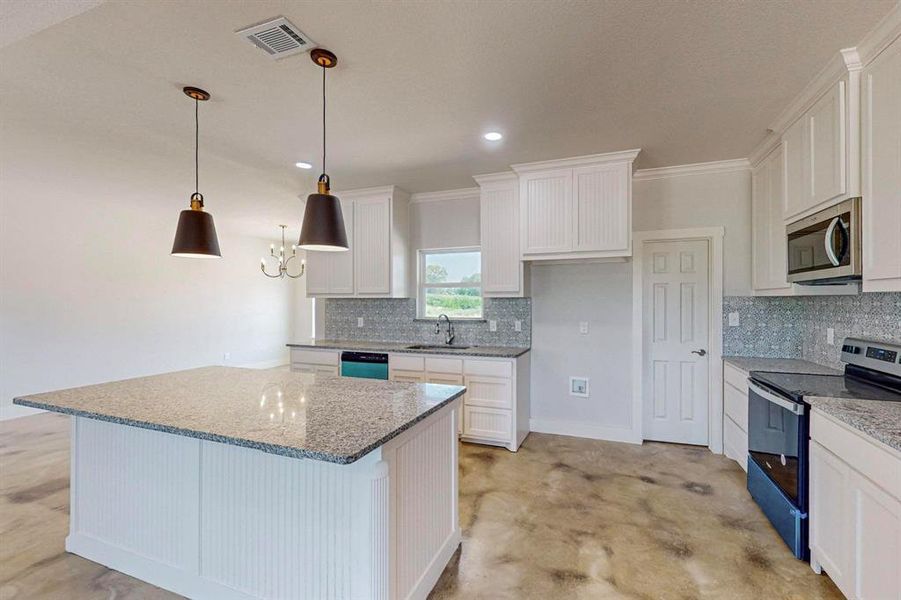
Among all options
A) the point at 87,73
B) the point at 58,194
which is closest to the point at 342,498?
the point at 87,73

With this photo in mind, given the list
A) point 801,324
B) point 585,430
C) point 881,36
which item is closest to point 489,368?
point 585,430

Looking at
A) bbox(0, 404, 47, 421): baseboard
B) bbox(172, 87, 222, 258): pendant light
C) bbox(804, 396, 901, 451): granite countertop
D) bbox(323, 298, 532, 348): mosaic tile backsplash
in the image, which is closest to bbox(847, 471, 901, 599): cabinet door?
bbox(804, 396, 901, 451): granite countertop

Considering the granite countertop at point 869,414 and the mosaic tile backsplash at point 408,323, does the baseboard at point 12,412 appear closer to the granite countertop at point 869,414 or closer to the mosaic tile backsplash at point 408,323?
the mosaic tile backsplash at point 408,323

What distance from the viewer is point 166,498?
77.6 inches

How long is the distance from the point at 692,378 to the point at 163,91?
177 inches

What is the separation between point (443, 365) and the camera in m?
3.93

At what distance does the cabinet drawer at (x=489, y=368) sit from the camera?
3.73m

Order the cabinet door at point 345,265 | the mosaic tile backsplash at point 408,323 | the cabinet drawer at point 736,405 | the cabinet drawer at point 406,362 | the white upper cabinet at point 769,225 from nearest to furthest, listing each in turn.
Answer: the white upper cabinet at point 769,225, the cabinet drawer at point 736,405, the cabinet drawer at point 406,362, the mosaic tile backsplash at point 408,323, the cabinet door at point 345,265

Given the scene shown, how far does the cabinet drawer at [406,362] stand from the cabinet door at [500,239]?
3.00ft

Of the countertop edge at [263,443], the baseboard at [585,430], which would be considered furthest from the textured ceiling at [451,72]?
the baseboard at [585,430]

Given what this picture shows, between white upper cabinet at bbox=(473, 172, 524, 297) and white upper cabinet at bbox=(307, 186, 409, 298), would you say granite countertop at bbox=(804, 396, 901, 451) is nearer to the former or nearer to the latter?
white upper cabinet at bbox=(473, 172, 524, 297)

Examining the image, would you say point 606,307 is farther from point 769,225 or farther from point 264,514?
point 264,514

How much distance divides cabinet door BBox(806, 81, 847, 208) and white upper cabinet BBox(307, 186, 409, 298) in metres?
3.35

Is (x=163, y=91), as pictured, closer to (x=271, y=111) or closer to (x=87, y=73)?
(x=87, y=73)
